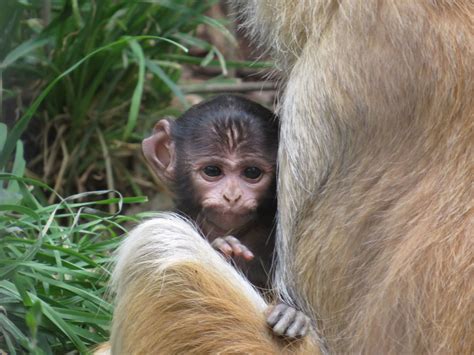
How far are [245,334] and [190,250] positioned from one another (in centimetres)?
46

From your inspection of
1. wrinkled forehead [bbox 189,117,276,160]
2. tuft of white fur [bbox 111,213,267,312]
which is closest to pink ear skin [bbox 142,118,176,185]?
wrinkled forehead [bbox 189,117,276,160]

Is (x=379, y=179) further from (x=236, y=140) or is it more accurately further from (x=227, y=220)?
(x=236, y=140)

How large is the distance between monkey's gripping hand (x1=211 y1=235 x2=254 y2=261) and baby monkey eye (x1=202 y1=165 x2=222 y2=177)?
498 millimetres

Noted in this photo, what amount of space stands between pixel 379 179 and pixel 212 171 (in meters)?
1.22

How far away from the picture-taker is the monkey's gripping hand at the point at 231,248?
4.86 metres

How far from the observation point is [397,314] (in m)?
4.20

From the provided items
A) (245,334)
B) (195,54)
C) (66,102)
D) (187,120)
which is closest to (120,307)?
(245,334)

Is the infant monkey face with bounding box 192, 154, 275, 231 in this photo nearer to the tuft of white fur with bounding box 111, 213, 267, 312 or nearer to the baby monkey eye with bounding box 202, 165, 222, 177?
the baby monkey eye with bounding box 202, 165, 222, 177

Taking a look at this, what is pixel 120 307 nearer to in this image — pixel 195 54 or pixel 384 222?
pixel 384 222

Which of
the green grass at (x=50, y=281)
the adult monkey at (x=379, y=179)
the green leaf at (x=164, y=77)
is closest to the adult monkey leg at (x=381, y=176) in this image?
the adult monkey at (x=379, y=179)

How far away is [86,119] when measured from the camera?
25.3ft

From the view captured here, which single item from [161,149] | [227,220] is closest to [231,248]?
[227,220]

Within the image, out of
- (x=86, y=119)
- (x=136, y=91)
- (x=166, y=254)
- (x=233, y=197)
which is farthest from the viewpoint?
(x=86, y=119)

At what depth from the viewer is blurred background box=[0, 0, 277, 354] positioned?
18.0 feet
